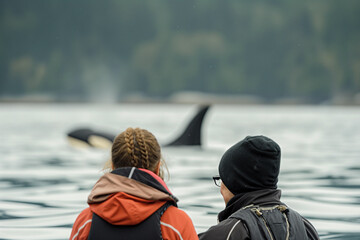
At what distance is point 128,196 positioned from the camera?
120 inches

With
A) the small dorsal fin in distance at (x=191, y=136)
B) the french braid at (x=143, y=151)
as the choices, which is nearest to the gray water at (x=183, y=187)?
the small dorsal fin in distance at (x=191, y=136)

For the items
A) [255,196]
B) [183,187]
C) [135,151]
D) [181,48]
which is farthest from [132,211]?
[181,48]

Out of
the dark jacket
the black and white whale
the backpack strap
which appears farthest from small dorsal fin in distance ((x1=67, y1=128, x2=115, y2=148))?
the backpack strap

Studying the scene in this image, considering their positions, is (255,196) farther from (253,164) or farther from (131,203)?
(131,203)

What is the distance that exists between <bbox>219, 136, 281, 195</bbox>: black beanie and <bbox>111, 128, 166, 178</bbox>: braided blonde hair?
1.50 ft

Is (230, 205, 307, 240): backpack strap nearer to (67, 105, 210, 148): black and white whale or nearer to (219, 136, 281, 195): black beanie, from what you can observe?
(219, 136, 281, 195): black beanie

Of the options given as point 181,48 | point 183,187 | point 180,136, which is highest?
point 183,187

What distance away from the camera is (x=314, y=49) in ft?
403

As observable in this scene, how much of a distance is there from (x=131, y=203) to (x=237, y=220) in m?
0.58

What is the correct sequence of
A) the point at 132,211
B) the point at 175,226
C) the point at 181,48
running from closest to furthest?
the point at 132,211
the point at 175,226
the point at 181,48

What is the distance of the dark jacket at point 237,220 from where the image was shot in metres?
3.02

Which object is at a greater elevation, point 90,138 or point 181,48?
point 90,138

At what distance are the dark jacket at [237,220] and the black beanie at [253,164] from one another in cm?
5

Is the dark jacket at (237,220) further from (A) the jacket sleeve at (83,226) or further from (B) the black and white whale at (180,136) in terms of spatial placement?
(B) the black and white whale at (180,136)
